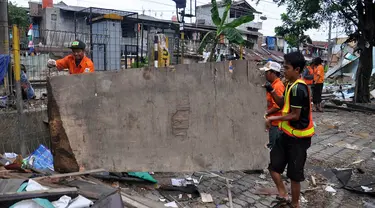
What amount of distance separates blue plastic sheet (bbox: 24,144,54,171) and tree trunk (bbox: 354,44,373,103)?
41.0ft

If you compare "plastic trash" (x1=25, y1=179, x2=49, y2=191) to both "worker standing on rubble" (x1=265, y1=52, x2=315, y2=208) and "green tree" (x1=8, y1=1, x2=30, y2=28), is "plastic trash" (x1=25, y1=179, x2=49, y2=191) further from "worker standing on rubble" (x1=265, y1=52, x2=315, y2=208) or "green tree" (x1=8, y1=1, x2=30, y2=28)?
"green tree" (x1=8, y1=1, x2=30, y2=28)

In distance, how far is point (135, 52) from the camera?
8.37 metres

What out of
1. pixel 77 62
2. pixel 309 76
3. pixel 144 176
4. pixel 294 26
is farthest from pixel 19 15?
pixel 144 176

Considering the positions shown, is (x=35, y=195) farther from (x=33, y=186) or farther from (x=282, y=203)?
(x=282, y=203)

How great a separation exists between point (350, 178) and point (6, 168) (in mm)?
4750

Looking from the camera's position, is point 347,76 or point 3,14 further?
point 347,76

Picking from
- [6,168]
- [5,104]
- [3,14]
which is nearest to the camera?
[6,168]

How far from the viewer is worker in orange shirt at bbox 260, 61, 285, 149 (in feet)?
12.9

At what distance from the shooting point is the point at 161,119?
367 cm

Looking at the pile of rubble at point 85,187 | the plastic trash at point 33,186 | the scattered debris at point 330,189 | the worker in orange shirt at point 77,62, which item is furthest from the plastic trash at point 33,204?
the scattered debris at point 330,189

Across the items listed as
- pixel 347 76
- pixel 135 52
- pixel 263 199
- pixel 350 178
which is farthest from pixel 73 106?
pixel 347 76

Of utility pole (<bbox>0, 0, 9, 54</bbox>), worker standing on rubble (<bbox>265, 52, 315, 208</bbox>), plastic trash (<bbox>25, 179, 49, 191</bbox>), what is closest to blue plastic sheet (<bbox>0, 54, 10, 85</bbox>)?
utility pole (<bbox>0, 0, 9, 54</bbox>)

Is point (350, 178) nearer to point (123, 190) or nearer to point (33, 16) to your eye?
point (123, 190)

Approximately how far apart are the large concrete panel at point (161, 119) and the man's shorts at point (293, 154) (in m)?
0.44
